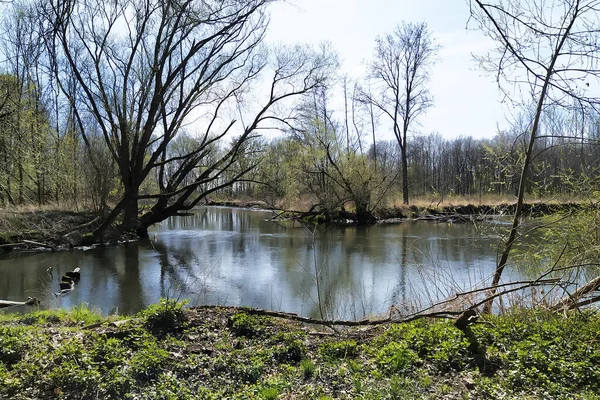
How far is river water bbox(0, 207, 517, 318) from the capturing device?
927 centimetres

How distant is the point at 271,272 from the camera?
13.2m

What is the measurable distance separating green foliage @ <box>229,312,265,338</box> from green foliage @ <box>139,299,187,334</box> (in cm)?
64

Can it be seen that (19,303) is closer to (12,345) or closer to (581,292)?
(12,345)

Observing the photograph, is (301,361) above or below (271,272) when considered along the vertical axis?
above

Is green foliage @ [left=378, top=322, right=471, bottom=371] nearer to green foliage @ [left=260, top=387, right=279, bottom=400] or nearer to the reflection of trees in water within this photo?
green foliage @ [left=260, top=387, right=279, bottom=400]

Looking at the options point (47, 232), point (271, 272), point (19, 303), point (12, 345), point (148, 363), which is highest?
point (47, 232)

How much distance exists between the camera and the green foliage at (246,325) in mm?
5246

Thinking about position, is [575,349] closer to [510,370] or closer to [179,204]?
→ [510,370]

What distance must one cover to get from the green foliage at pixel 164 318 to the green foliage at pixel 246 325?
64 cm

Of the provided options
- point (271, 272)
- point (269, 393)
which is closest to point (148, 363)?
point (269, 393)

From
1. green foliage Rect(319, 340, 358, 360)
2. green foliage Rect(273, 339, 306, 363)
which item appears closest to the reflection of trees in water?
green foliage Rect(273, 339, 306, 363)

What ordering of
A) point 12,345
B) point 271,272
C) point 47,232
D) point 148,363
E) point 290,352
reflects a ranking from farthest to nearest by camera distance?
point 47,232, point 271,272, point 290,352, point 12,345, point 148,363

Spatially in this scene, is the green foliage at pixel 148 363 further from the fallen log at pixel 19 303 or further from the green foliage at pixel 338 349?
the fallen log at pixel 19 303

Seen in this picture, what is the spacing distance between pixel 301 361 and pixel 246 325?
4.13ft
